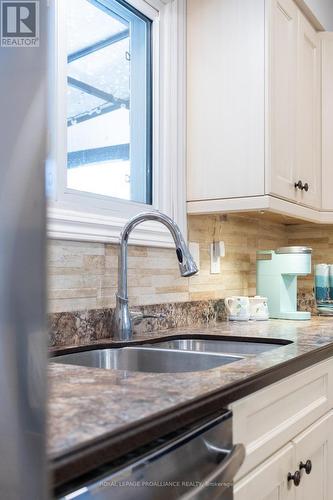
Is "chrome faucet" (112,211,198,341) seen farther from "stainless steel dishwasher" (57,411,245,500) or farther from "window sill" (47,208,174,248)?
"stainless steel dishwasher" (57,411,245,500)

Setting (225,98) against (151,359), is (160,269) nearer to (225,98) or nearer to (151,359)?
(151,359)

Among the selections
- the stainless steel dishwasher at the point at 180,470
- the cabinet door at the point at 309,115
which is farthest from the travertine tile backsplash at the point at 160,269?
the stainless steel dishwasher at the point at 180,470

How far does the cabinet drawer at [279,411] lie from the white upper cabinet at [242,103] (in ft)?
2.30

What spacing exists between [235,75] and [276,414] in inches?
51.7

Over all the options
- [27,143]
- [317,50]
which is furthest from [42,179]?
[317,50]

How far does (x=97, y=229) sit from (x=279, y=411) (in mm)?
769

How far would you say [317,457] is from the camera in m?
1.42

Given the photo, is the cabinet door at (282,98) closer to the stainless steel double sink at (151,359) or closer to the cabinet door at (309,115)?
the cabinet door at (309,115)

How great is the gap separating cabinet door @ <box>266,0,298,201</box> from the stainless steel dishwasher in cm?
119

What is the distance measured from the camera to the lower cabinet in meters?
1.06

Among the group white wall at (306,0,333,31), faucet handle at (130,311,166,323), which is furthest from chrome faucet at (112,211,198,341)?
white wall at (306,0,333,31)

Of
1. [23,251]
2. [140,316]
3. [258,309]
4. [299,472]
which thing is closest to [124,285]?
[140,316]

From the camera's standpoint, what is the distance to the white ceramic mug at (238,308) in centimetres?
213

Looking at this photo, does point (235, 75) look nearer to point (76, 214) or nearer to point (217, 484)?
point (76, 214)
